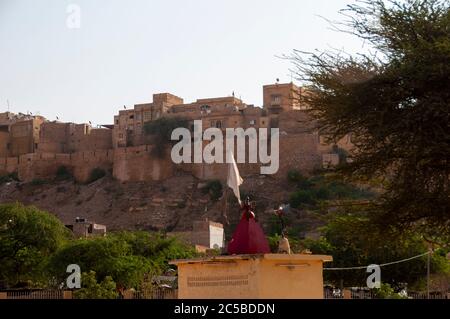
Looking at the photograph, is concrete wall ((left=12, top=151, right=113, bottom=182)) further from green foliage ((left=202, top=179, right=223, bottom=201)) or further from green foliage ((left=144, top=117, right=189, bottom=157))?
Result: green foliage ((left=202, top=179, right=223, bottom=201))

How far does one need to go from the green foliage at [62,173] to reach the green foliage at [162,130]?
301 inches

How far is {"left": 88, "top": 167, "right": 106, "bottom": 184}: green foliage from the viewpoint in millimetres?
63500

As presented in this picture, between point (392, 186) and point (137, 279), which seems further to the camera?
point (137, 279)

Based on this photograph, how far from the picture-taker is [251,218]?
313 inches

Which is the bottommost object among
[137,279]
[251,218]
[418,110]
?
[137,279]

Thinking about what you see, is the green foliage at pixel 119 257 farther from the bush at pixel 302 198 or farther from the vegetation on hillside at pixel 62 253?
the bush at pixel 302 198

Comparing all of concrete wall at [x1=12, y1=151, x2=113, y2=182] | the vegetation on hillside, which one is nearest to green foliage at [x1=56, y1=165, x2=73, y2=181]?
concrete wall at [x1=12, y1=151, x2=113, y2=182]

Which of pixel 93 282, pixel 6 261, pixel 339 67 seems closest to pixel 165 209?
pixel 6 261

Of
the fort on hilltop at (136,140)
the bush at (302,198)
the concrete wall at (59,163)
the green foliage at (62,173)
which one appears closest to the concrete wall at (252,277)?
Answer: the bush at (302,198)

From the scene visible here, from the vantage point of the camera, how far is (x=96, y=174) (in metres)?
63.7

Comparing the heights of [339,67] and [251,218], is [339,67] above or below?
above

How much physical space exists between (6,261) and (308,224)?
2241 centimetres

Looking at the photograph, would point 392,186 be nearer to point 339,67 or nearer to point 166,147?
point 339,67

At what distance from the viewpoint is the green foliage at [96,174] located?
63.5 metres
